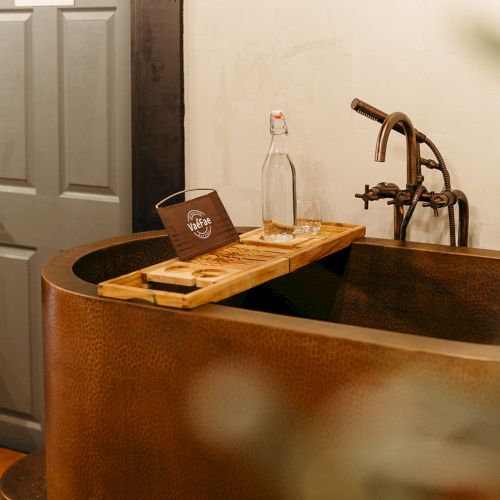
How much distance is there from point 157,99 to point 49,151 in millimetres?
466

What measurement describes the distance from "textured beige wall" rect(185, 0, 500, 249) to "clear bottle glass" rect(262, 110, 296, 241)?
1.04ft

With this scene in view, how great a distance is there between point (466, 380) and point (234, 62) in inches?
48.8

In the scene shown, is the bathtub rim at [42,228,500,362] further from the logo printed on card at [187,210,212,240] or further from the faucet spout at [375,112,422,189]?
the faucet spout at [375,112,422,189]

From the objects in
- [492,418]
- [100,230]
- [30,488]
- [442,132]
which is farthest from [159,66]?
[492,418]

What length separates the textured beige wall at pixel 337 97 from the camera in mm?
1637

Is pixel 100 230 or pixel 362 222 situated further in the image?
pixel 100 230

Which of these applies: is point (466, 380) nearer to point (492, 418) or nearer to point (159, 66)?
point (492, 418)

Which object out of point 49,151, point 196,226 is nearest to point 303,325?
point 196,226

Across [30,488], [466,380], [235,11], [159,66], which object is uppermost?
[235,11]

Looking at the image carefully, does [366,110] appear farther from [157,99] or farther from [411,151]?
[157,99]

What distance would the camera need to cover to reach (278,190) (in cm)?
150

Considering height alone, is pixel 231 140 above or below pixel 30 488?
above

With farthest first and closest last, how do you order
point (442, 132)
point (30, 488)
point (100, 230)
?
point (100, 230), point (442, 132), point (30, 488)

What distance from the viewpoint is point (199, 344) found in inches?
39.0
